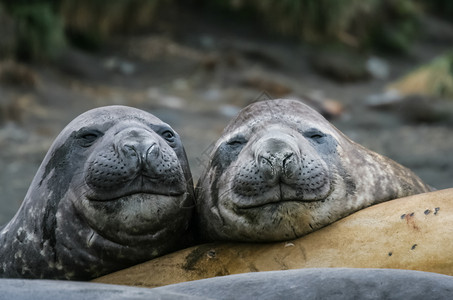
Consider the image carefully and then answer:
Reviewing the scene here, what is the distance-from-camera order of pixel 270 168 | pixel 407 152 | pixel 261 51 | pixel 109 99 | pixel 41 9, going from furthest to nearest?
pixel 261 51, pixel 41 9, pixel 109 99, pixel 407 152, pixel 270 168

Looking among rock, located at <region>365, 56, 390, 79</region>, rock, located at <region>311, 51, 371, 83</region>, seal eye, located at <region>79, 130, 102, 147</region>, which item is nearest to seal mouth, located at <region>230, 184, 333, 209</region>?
seal eye, located at <region>79, 130, 102, 147</region>

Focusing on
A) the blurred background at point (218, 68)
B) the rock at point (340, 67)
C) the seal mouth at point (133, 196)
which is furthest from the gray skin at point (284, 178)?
the rock at point (340, 67)

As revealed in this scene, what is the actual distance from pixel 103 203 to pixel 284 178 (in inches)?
31.3

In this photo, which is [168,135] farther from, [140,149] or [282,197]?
[282,197]

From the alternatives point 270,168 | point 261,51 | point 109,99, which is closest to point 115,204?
point 270,168

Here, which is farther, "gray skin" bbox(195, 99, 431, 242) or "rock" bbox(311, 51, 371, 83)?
"rock" bbox(311, 51, 371, 83)

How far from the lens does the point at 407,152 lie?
1155 cm

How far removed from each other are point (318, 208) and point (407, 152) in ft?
29.1

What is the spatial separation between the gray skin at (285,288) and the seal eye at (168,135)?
3.66ft

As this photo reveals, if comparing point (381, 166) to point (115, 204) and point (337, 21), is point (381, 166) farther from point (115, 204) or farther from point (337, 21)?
point (337, 21)

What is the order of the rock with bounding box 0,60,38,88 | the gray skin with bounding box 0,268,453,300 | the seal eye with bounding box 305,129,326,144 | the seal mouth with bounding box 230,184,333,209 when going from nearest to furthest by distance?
1. the gray skin with bounding box 0,268,453,300
2. the seal mouth with bounding box 230,184,333,209
3. the seal eye with bounding box 305,129,326,144
4. the rock with bounding box 0,60,38,88

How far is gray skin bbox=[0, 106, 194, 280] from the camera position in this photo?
120 inches

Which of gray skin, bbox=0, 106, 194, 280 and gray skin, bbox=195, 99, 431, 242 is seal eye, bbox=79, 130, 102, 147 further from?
gray skin, bbox=195, 99, 431, 242

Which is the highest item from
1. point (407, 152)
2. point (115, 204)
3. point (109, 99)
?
point (109, 99)
